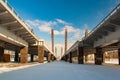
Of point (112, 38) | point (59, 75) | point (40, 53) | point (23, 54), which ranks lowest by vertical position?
point (59, 75)

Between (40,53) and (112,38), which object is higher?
(112,38)

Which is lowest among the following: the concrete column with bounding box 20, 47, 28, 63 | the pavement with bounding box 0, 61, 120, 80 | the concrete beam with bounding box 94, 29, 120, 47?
the pavement with bounding box 0, 61, 120, 80

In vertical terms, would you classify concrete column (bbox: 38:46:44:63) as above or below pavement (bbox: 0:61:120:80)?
above

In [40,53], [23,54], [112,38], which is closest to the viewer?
[112,38]

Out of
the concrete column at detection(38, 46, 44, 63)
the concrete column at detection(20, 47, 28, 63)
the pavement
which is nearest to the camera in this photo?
the pavement

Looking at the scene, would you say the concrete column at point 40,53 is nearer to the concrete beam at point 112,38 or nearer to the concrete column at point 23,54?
the concrete column at point 23,54

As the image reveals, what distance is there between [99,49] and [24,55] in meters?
18.7

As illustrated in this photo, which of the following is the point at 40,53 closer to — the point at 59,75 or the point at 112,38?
the point at 112,38

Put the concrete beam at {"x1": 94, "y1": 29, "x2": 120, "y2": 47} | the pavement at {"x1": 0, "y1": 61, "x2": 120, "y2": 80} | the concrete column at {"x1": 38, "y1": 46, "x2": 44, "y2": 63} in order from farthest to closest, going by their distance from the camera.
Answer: the concrete column at {"x1": 38, "y1": 46, "x2": 44, "y2": 63}
the concrete beam at {"x1": 94, "y1": 29, "x2": 120, "y2": 47}
the pavement at {"x1": 0, "y1": 61, "x2": 120, "y2": 80}

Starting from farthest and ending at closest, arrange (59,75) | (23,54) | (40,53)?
(40,53) → (23,54) → (59,75)

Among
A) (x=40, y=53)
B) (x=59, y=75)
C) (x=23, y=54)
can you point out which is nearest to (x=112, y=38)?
(x=59, y=75)

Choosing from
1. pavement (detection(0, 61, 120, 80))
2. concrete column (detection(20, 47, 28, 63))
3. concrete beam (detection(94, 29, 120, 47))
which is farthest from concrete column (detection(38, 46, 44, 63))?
pavement (detection(0, 61, 120, 80))

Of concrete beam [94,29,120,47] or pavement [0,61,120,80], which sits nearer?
pavement [0,61,120,80]

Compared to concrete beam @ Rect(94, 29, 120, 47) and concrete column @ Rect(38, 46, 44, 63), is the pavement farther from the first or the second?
concrete column @ Rect(38, 46, 44, 63)
